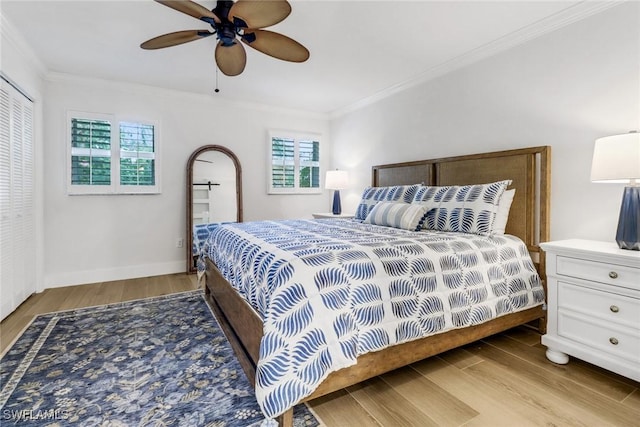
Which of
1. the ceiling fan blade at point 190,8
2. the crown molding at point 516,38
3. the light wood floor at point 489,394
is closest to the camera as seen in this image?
the light wood floor at point 489,394

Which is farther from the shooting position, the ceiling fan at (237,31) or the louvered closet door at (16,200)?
the louvered closet door at (16,200)

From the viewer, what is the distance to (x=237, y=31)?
2072 mm

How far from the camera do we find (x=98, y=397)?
5.37 ft

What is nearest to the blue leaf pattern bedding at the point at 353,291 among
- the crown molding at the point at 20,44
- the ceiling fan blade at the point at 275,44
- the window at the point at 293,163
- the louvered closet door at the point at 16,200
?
the ceiling fan blade at the point at 275,44

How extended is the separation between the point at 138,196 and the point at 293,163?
227 centimetres

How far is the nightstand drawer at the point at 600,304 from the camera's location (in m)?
1.71

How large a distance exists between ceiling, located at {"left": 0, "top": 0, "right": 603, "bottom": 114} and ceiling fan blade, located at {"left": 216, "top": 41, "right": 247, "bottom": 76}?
33cm

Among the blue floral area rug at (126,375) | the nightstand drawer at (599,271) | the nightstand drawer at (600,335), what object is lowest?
the blue floral area rug at (126,375)

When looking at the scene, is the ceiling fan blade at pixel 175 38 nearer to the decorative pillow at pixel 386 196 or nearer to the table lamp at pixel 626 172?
the decorative pillow at pixel 386 196

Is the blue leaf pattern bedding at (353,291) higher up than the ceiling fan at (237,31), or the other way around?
the ceiling fan at (237,31)

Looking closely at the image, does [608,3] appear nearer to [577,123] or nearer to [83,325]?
[577,123]

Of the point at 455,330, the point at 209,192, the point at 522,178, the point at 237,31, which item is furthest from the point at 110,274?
the point at 522,178

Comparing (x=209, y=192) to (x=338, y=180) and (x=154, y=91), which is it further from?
(x=338, y=180)

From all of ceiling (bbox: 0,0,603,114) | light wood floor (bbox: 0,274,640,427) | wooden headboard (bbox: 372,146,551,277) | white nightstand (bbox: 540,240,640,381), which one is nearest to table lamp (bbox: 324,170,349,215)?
ceiling (bbox: 0,0,603,114)
